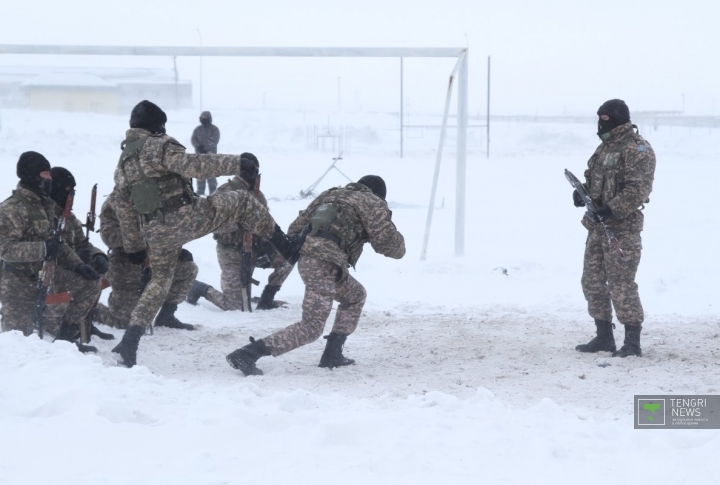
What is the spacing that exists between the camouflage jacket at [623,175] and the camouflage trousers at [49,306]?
11.7 ft

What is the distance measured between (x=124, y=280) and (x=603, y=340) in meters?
3.61

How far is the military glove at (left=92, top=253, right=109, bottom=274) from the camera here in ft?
18.7

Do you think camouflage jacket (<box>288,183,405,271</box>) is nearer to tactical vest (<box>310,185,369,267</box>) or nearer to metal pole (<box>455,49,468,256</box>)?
tactical vest (<box>310,185,369,267</box>)

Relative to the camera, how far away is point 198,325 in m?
6.64

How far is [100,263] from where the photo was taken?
18.7ft

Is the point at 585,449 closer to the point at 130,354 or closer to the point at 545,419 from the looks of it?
the point at 545,419

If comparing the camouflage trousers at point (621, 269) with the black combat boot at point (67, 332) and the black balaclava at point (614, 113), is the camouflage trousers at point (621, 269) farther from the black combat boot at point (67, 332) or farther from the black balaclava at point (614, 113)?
the black combat boot at point (67, 332)

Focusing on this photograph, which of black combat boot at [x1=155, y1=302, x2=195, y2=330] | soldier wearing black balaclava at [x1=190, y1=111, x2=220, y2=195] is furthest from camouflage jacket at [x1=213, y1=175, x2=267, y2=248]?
soldier wearing black balaclava at [x1=190, y1=111, x2=220, y2=195]

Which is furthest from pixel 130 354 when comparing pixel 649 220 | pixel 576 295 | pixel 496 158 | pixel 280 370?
pixel 496 158

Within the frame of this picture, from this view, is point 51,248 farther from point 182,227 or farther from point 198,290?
point 198,290

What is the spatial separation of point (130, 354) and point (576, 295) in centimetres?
452

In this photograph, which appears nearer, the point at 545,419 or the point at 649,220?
the point at 545,419

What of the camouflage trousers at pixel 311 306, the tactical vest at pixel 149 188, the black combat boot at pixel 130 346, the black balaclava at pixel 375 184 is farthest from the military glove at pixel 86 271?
the black balaclava at pixel 375 184

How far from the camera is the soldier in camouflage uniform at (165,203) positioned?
4852 millimetres
